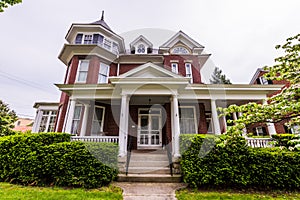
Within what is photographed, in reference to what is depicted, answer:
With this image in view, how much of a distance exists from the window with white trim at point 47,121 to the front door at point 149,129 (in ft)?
26.7

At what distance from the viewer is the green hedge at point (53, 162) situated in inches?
189

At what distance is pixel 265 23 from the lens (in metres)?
7.92

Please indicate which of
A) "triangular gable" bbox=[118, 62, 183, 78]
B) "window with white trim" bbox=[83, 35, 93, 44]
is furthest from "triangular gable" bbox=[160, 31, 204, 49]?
"window with white trim" bbox=[83, 35, 93, 44]

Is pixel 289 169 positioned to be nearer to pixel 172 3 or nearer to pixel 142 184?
pixel 142 184

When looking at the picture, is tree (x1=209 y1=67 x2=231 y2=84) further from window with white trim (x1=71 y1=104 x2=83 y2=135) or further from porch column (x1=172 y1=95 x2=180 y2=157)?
window with white trim (x1=71 y1=104 x2=83 y2=135)

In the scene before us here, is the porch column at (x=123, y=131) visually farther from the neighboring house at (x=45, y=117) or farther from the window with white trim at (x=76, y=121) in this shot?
the neighboring house at (x=45, y=117)

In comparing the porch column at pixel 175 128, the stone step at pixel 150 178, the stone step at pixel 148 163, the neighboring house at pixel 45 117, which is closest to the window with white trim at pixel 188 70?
the porch column at pixel 175 128

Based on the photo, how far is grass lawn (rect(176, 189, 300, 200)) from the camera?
13.6ft

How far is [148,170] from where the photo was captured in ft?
19.1

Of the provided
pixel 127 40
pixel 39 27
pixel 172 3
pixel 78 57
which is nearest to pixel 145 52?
pixel 127 40

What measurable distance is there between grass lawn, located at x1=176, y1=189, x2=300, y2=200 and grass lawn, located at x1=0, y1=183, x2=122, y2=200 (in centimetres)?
207

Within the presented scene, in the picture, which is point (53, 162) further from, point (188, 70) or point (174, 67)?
point (188, 70)

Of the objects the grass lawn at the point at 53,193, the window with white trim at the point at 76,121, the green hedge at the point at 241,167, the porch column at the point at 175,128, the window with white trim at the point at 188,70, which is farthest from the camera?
the window with white trim at the point at 188,70

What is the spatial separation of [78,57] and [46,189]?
27.5 ft
